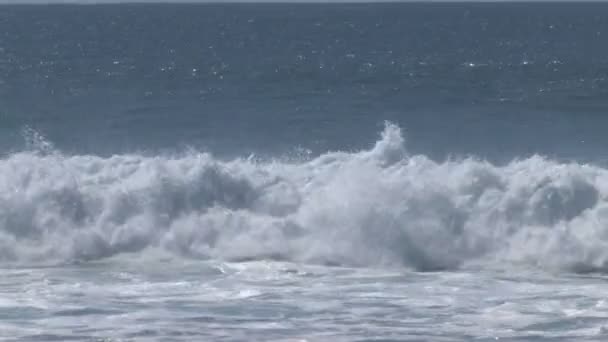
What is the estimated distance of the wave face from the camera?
1834 cm

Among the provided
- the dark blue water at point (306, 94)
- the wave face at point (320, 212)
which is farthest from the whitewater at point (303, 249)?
the dark blue water at point (306, 94)

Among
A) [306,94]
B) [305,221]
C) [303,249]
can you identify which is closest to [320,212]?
[305,221]

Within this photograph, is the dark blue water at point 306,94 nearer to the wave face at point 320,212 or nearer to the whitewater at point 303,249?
the wave face at point 320,212

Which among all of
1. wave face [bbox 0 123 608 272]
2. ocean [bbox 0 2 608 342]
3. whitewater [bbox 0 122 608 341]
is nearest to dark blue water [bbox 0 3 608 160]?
ocean [bbox 0 2 608 342]

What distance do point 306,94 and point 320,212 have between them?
743 inches

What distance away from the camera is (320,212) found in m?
19.3

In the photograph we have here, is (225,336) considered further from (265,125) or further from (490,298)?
(265,125)

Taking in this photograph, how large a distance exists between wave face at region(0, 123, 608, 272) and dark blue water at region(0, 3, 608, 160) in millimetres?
7398

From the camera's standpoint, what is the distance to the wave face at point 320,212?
18344 mm

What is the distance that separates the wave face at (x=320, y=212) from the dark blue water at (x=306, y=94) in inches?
291

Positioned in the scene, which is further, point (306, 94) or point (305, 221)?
point (306, 94)

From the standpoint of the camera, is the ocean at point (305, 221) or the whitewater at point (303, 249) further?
the ocean at point (305, 221)

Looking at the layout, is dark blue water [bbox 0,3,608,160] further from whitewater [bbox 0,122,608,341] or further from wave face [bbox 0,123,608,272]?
whitewater [bbox 0,122,608,341]

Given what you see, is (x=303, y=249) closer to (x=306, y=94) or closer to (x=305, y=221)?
(x=305, y=221)
